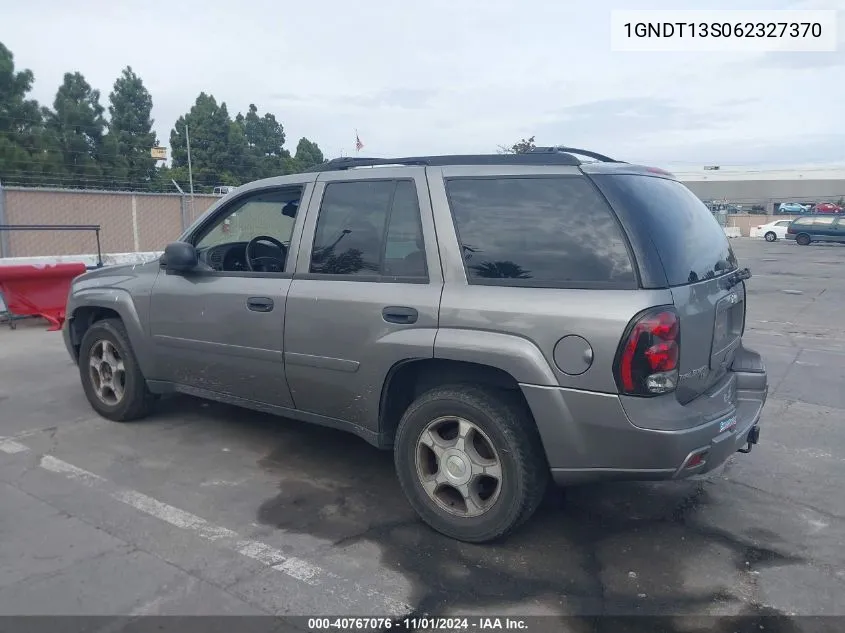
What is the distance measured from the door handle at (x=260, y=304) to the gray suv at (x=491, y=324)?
0.01 m

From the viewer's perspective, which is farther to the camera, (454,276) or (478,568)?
(454,276)

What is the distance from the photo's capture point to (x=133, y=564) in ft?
11.8

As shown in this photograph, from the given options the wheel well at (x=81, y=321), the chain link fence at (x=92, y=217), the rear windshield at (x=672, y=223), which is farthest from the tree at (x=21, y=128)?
the rear windshield at (x=672, y=223)

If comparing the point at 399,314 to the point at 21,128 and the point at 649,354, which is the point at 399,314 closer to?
the point at 649,354

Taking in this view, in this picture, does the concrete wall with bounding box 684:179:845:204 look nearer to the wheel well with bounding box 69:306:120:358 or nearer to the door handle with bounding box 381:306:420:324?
the wheel well with bounding box 69:306:120:358

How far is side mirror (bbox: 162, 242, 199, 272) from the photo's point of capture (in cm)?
496

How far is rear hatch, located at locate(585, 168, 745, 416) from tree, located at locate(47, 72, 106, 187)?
2353cm

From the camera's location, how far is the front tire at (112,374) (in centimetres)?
562

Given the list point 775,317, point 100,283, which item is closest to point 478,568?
point 100,283

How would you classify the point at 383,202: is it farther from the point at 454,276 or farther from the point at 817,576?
the point at 817,576

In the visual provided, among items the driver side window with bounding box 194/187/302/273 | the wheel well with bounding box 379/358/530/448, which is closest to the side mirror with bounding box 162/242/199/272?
the driver side window with bounding box 194/187/302/273

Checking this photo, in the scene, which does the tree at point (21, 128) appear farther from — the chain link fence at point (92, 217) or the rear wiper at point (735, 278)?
the rear wiper at point (735, 278)

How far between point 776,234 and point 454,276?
44.0m

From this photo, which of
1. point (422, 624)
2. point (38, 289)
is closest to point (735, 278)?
point (422, 624)
